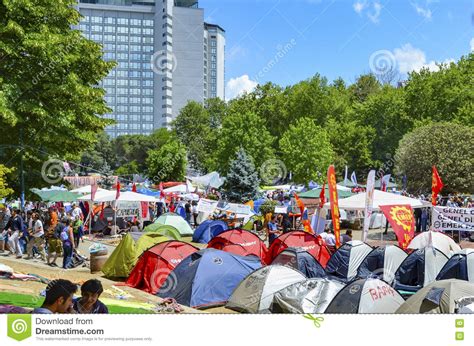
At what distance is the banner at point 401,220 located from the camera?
1512 centimetres

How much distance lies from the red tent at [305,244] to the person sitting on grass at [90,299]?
417 inches

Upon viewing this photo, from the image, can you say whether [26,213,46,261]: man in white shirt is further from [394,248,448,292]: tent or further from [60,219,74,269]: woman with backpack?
[394,248,448,292]: tent

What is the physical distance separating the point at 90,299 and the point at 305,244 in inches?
446

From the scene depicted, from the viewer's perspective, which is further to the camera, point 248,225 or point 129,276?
point 248,225

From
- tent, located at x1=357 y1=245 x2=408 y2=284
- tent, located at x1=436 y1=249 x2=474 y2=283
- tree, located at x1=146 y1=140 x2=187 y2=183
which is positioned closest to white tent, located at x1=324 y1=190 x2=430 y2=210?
tent, located at x1=357 y1=245 x2=408 y2=284

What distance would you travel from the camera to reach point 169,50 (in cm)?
13838

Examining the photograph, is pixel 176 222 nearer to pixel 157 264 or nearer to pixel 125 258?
pixel 125 258

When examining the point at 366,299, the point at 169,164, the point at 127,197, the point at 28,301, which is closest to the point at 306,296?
the point at 366,299

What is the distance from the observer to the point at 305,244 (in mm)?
17156

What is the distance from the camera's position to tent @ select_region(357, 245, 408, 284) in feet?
49.1

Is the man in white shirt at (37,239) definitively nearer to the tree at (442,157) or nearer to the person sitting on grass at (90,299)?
the person sitting on grass at (90,299)
